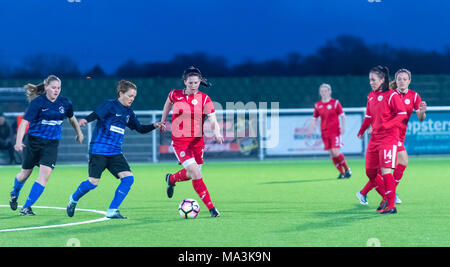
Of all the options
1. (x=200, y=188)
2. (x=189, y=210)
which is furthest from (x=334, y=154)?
(x=189, y=210)

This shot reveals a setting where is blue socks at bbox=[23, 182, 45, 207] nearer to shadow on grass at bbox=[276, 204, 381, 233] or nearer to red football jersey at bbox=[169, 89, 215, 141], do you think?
red football jersey at bbox=[169, 89, 215, 141]

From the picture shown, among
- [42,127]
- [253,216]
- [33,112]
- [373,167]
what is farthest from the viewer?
[373,167]

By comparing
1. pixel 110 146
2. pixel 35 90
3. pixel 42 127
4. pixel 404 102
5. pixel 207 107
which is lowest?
pixel 110 146

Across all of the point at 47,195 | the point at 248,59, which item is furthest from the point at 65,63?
the point at 47,195

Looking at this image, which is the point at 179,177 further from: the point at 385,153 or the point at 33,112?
the point at 385,153

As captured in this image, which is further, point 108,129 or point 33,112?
point 33,112

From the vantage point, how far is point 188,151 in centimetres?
848

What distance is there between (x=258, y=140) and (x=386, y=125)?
1194 centimetres

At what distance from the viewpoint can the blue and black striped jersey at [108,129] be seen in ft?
26.3

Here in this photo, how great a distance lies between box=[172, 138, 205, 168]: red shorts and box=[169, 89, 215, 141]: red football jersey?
62mm

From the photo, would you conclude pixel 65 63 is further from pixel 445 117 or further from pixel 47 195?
pixel 47 195

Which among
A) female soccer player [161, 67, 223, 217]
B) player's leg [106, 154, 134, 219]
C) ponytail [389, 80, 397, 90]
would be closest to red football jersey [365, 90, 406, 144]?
ponytail [389, 80, 397, 90]

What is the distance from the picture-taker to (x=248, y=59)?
29391mm

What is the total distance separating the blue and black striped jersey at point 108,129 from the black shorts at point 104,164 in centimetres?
5
